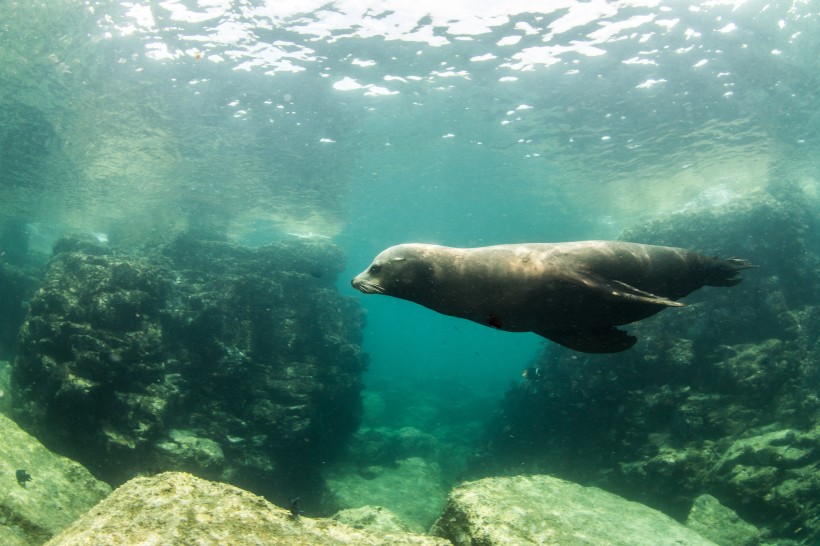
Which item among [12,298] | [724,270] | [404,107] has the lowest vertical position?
[12,298]

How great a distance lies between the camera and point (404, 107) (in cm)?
1568

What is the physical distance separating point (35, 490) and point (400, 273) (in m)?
5.90

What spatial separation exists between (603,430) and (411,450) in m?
7.97

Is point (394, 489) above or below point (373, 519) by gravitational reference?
below

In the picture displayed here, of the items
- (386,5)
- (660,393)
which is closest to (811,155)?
(660,393)

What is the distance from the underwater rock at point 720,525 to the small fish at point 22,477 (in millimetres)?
9793

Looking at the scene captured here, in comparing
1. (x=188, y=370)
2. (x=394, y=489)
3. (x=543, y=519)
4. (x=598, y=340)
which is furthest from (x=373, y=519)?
(x=188, y=370)

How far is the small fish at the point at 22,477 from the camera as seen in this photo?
5648 millimetres

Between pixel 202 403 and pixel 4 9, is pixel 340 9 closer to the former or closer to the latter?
pixel 4 9

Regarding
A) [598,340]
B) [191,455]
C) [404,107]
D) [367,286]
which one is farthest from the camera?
[404,107]

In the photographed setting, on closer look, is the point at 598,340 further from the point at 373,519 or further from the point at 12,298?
the point at 12,298

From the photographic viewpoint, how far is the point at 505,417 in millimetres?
15953

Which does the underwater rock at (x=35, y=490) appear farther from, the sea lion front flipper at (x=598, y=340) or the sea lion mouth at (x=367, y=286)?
the sea lion front flipper at (x=598, y=340)

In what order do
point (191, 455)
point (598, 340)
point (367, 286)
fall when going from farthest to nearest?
point (191, 455) < point (598, 340) < point (367, 286)
